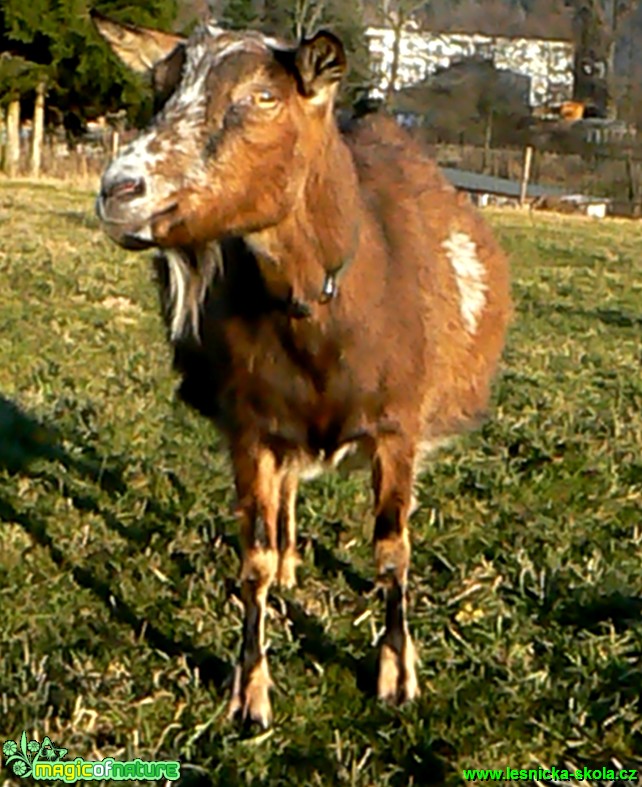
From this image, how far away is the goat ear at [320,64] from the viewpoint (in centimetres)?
314

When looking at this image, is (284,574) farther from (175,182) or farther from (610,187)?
(610,187)

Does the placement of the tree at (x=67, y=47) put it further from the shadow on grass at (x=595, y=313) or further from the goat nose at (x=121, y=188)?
the goat nose at (x=121, y=188)

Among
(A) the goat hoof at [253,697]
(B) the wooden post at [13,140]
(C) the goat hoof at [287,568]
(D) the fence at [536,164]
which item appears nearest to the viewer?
(A) the goat hoof at [253,697]

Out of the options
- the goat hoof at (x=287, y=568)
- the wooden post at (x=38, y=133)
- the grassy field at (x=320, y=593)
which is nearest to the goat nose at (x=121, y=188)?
the grassy field at (x=320, y=593)

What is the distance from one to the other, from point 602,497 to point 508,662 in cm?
171

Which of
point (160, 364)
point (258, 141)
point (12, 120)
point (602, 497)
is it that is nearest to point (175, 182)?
point (258, 141)

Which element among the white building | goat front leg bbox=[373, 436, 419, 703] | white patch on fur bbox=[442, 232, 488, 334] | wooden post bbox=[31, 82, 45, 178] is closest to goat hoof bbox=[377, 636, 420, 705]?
→ goat front leg bbox=[373, 436, 419, 703]

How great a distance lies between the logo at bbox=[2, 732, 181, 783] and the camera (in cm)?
312

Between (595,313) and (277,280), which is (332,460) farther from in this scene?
(595,313)

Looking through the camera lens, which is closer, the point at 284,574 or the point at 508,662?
the point at 508,662

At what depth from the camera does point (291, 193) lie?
333cm

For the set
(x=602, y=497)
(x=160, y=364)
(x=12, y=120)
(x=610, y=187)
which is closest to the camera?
(x=602, y=497)

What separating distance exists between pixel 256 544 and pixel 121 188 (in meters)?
1.36

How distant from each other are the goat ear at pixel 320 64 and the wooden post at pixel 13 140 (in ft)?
75.7
